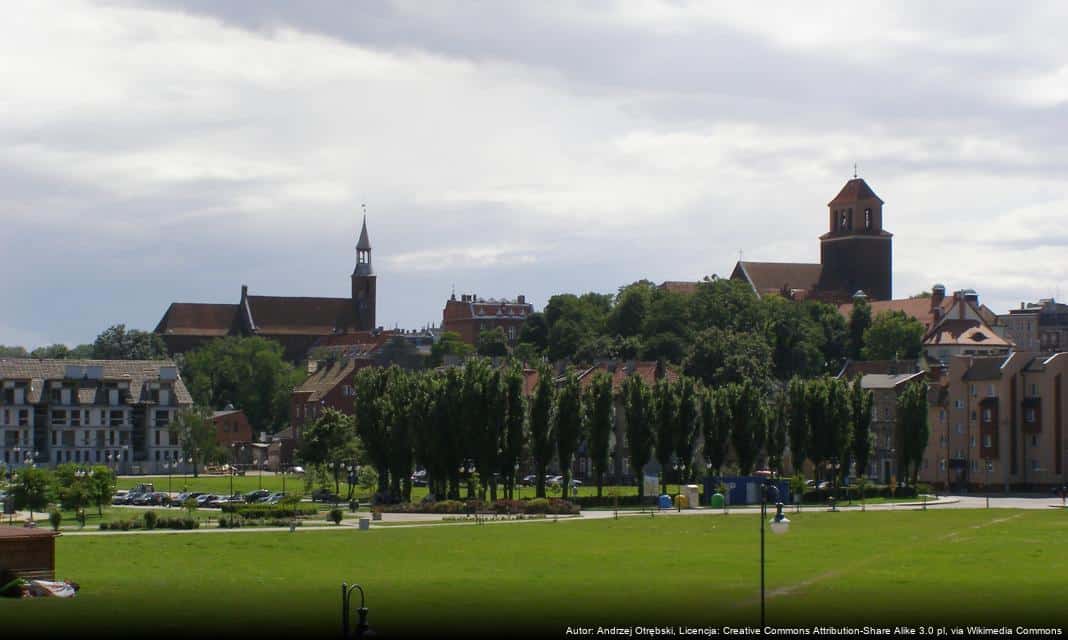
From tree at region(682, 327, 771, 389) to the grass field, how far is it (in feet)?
274

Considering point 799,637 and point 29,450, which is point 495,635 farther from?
point 29,450

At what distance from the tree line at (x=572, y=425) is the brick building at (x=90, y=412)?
41796 mm

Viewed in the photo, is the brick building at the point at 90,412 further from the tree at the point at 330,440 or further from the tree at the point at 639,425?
the tree at the point at 639,425

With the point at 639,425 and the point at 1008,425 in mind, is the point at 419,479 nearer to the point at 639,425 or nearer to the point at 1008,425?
the point at 639,425

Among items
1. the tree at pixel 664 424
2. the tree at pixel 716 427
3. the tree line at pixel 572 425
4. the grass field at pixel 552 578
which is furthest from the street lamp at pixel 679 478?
the grass field at pixel 552 578

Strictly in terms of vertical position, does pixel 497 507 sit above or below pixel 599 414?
below

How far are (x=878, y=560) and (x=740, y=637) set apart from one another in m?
22.9

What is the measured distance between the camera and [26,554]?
51500 millimetres

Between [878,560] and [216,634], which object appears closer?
[216,634]


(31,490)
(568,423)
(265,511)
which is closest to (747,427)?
(568,423)

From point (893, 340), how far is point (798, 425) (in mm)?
75293

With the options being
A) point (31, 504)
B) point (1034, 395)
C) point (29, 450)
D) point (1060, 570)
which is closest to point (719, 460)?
point (1034, 395)

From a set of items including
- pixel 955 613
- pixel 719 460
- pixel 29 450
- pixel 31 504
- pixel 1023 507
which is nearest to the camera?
pixel 955 613

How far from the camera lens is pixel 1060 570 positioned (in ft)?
185
